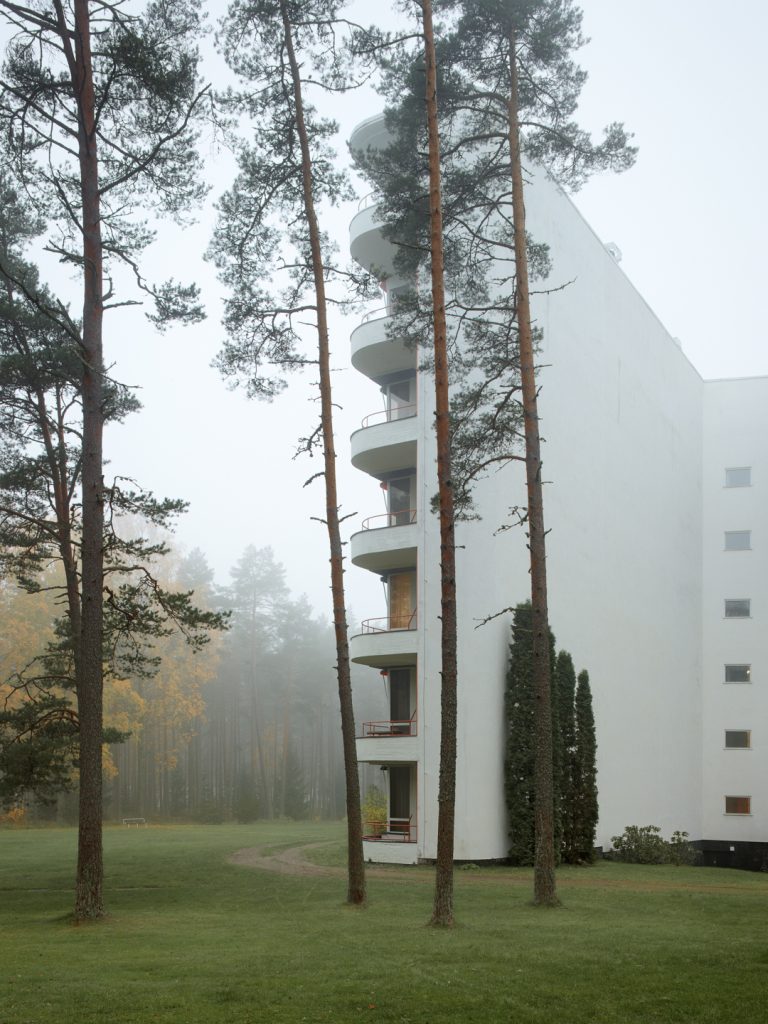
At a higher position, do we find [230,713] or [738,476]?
[738,476]

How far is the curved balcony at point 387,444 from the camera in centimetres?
2531

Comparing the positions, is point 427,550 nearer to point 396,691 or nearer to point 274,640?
point 396,691

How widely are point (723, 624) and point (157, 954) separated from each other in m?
30.8

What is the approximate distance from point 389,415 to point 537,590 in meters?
12.9

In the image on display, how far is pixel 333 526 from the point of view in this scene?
1639cm

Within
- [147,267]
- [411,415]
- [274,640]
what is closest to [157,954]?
[147,267]

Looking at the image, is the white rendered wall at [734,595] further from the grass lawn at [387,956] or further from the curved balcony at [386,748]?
the grass lawn at [387,956]

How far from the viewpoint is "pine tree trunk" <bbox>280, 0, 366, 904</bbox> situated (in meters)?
15.9

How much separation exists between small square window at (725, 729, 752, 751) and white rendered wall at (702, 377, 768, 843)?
12cm

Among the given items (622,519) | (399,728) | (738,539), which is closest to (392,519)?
(399,728)

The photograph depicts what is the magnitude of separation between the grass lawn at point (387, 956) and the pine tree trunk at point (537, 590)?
2.82 ft

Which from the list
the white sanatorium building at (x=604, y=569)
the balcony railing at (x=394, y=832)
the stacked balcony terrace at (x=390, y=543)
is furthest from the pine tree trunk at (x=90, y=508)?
the balcony railing at (x=394, y=832)

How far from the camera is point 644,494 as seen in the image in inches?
1332

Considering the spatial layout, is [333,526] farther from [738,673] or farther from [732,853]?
[732,853]
